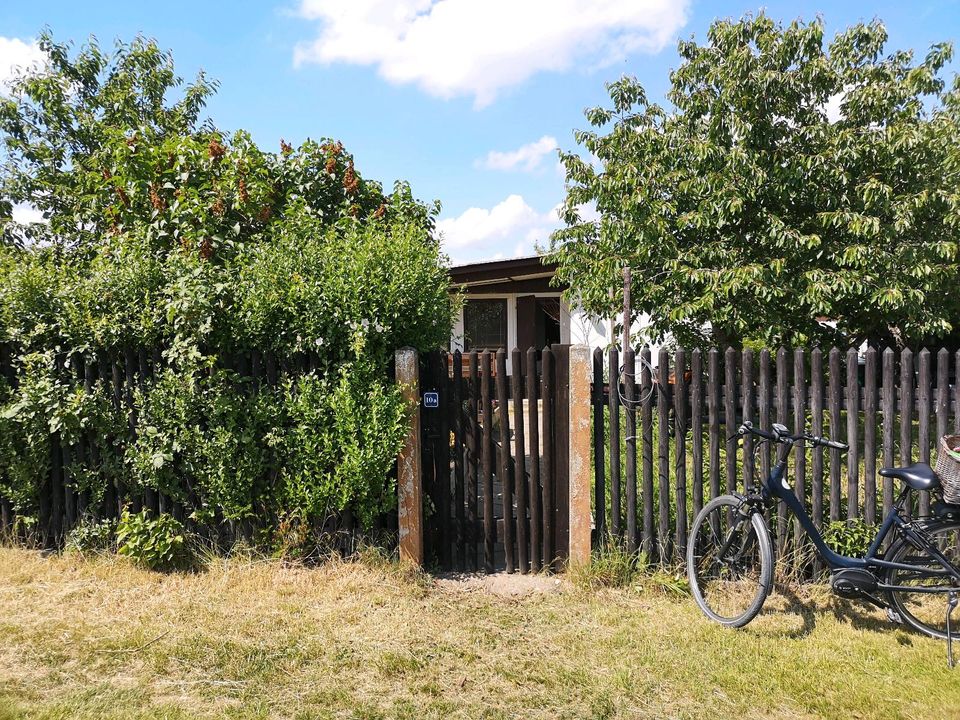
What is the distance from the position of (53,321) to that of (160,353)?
0.82 m

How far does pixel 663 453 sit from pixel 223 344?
3072 millimetres

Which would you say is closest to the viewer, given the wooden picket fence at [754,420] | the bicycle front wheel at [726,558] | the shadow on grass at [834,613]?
the shadow on grass at [834,613]

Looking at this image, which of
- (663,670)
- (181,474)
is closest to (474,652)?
(663,670)

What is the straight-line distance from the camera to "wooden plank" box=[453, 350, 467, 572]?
4566 millimetres

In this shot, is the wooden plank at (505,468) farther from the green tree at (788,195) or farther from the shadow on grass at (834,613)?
the green tree at (788,195)

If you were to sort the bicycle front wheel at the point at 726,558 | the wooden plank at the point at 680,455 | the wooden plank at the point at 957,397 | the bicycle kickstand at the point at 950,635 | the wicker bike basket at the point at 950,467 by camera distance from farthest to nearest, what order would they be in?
the wooden plank at the point at 680,455, the wooden plank at the point at 957,397, the bicycle front wheel at the point at 726,558, the wicker bike basket at the point at 950,467, the bicycle kickstand at the point at 950,635

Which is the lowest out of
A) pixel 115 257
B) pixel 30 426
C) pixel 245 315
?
pixel 30 426

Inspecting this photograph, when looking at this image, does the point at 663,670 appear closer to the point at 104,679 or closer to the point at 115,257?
the point at 104,679

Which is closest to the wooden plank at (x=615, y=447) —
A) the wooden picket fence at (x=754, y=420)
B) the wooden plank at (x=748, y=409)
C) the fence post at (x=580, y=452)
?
the wooden picket fence at (x=754, y=420)

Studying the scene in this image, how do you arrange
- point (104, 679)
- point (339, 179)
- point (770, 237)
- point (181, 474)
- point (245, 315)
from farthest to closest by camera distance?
point (770, 237) < point (339, 179) < point (181, 474) < point (245, 315) < point (104, 679)

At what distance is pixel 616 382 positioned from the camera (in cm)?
438

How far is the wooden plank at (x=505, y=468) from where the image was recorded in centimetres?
447

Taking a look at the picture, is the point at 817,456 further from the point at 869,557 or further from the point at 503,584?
the point at 503,584

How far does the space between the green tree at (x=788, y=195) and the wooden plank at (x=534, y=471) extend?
4.67m
